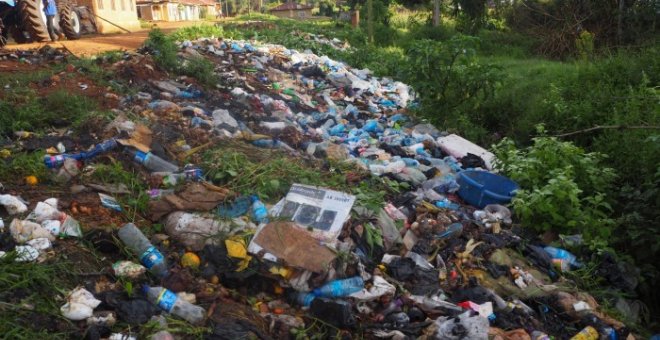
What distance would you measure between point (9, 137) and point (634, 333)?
4634 millimetres

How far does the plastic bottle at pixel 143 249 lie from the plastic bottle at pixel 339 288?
32.6 inches

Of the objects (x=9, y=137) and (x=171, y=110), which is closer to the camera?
(x=9, y=137)

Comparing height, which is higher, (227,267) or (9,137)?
(9,137)

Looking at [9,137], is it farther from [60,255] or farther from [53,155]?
[60,255]

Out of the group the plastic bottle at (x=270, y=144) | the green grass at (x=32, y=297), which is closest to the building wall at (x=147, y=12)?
the plastic bottle at (x=270, y=144)

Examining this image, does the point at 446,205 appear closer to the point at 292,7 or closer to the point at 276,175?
the point at 276,175

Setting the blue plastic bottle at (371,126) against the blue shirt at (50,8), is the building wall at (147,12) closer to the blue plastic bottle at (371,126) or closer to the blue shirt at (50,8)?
the blue shirt at (50,8)

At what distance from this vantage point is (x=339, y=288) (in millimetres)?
2557

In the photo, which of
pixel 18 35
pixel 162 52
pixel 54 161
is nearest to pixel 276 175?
pixel 54 161

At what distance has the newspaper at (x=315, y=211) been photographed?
282 centimetres

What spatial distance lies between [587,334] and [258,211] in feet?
6.56

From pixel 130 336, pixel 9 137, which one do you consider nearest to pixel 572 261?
pixel 130 336

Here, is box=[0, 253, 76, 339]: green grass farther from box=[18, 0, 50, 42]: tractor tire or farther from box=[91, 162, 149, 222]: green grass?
box=[18, 0, 50, 42]: tractor tire

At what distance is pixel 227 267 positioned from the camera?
8.52 ft
